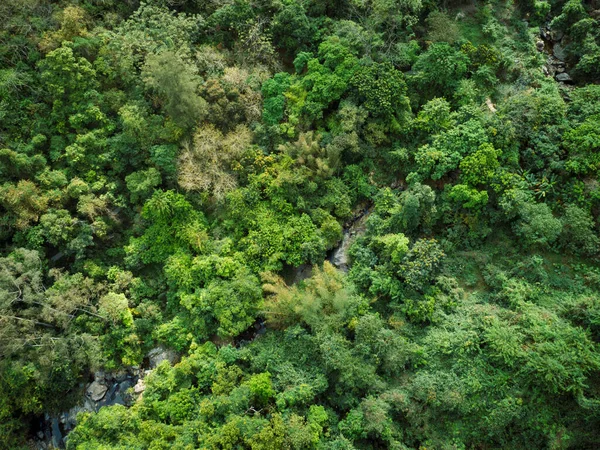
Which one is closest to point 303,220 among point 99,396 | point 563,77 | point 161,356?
point 161,356

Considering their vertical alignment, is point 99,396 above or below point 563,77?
below

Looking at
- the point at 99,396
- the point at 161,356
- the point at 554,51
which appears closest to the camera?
the point at 99,396

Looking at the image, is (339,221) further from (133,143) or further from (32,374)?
(32,374)

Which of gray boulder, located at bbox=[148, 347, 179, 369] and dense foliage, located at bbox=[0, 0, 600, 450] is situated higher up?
dense foliage, located at bbox=[0, 0, 600, 450]

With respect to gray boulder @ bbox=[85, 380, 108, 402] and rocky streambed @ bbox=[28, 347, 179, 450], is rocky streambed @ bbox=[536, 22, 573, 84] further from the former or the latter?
gray boulder @ bbox=[85, 380, 108, 402]

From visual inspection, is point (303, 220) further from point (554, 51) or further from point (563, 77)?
point (554, 51)

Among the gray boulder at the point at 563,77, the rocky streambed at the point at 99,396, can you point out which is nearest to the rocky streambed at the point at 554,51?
the gray boulder at the point at 563,77

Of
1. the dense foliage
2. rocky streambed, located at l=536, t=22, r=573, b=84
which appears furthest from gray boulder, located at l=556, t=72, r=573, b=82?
the dense foliage

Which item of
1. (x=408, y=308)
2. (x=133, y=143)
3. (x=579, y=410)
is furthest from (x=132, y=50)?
(x=579, y=410)

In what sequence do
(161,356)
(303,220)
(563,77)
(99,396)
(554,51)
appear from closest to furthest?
(99,396) → (161,356) → (303,220) → (563,77) → (554,51)
